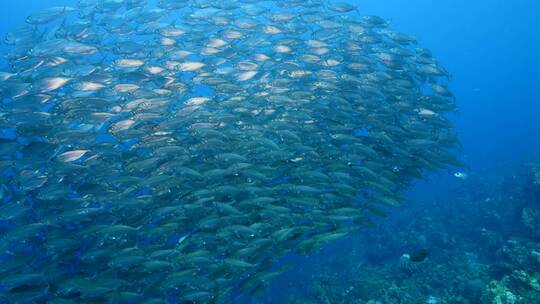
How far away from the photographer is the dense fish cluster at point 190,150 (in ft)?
21.1

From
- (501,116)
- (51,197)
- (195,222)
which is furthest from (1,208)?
(501,116)

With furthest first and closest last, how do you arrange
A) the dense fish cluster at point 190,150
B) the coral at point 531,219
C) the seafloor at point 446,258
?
the coral at point 531,219 → the seafloor at point 446,258 → the dense fish cluster at point 190,150

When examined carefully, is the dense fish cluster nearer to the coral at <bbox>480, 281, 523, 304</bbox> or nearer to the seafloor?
the coral at <bbox>480, 281, 523, 304</bbox>

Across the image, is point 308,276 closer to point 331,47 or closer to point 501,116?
point 331,47

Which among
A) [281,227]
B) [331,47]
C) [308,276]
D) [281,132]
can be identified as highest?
[331,47]

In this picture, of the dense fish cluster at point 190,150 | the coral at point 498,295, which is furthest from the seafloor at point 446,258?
the dense fish cluster at point 190,150

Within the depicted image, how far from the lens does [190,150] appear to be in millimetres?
7465

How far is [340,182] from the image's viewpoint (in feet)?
26.5

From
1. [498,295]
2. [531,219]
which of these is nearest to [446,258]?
[531,219]

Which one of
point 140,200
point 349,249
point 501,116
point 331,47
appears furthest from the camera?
Answer: point 501,116

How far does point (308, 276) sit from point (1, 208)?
34.3ft

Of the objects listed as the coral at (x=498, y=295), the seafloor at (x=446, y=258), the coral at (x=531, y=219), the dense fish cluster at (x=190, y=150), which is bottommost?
the seafloor at (x=446, y=258)

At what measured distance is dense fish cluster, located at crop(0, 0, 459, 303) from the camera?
6434 mm

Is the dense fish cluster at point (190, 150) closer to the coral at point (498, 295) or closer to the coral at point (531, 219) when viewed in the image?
the coral at point (498, 295)
